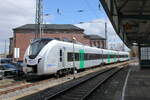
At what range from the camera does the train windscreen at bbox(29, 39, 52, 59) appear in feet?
54.7

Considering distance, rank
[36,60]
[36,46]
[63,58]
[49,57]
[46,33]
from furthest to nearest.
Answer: [46,33] → [63,58] → [36,46] → [49,57] → [36,60]

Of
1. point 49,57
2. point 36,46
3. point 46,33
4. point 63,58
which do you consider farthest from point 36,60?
point 46,33

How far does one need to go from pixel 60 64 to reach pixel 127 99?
29.8 ft

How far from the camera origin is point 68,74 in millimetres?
21547

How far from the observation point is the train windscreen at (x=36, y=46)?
54.7 feet

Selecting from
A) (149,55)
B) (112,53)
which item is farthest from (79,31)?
(149,55)

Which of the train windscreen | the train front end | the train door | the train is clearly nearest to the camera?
the train front end

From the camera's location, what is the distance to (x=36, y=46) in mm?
17266

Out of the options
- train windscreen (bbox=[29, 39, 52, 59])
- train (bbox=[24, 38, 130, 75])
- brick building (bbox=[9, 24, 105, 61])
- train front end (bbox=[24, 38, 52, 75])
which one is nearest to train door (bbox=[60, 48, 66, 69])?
train (bbox=[24, 38, 130, 75])

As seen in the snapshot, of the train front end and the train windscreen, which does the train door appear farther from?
the train front end

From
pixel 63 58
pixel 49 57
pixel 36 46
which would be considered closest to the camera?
pixel 49 57

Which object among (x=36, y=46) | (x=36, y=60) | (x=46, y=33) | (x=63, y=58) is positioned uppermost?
(x=46, y=33)

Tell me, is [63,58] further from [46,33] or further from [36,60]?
[46,33]

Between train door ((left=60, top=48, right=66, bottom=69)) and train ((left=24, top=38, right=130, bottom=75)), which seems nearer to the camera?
train ((left=24, top=38, right=130, bottom=75))
